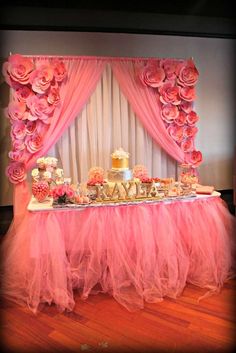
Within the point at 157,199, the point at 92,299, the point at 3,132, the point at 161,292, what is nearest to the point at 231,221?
the point at 157,199

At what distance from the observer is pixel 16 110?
2.77m

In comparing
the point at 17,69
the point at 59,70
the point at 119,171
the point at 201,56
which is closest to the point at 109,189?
the point at 119,171

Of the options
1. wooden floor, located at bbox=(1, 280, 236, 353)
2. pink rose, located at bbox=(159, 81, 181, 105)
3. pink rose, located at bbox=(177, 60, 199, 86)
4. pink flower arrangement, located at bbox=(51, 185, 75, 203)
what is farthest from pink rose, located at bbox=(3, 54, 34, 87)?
wooden floor, located at bbox=(1, 280, 236, 353)

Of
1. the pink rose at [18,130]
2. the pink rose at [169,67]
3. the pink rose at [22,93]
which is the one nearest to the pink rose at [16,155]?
the pink rose at [18,130]

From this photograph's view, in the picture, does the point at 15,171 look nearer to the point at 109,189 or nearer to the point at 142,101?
the point at 109,189

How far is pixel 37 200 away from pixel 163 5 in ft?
5.62

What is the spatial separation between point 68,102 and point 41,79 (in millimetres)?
306

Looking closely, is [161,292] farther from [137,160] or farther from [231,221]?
[137,160]

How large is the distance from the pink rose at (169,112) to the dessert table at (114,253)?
88 centimetres

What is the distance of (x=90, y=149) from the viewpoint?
3135mm

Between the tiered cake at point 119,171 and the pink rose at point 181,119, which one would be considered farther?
the pink rose at point 181,119

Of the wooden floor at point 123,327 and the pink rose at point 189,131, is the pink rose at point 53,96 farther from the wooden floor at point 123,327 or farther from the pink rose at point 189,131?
the wooden floor at point 123,327

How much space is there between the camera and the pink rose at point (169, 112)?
10.0 feet

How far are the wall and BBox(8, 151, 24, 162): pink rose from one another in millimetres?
555
